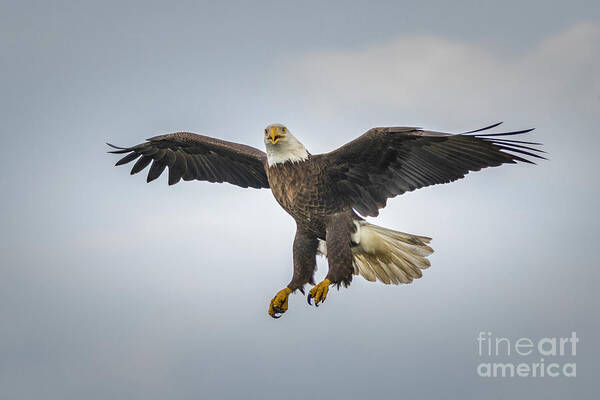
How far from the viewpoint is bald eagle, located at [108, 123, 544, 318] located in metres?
6.17

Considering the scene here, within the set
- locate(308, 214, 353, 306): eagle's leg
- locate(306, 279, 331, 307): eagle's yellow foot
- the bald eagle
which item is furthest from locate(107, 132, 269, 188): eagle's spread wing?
locate(306, 279, 331, 307): eagle's yellow foot

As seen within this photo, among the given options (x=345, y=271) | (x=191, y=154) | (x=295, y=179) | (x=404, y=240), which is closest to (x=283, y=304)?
(x=345, y=271)

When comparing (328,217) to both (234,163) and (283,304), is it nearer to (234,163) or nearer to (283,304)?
(283,304)

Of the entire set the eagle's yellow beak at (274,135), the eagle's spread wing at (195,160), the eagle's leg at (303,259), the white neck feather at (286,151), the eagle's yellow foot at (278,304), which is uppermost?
the eagle's spread wing at (195,160)

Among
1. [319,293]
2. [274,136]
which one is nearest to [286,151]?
[274,136]

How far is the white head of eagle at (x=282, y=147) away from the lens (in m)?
6.17

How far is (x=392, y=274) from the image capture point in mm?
7172

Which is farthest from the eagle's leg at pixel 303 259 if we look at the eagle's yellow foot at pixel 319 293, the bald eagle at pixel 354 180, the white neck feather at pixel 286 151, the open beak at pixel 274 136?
the open beak at pixel 274 136

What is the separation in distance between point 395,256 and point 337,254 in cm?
118

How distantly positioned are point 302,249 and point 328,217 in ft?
1.53

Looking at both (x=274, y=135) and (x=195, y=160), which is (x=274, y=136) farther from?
(x=195, y=160)

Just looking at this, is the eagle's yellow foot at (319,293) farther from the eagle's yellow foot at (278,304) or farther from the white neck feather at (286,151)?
the white neck feather at (286,151)

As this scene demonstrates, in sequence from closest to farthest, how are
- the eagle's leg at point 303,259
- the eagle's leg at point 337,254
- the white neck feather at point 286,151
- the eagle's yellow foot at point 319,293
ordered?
1. the eagle's yellow foot at point 319,293
2. the eagle's leg at point 337,254
3. the white neck feather at point 286,151
4. the eagle's leg at point 303,259

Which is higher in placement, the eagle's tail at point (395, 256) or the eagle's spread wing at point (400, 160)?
the eagle's spread wing at point (400, 160)
